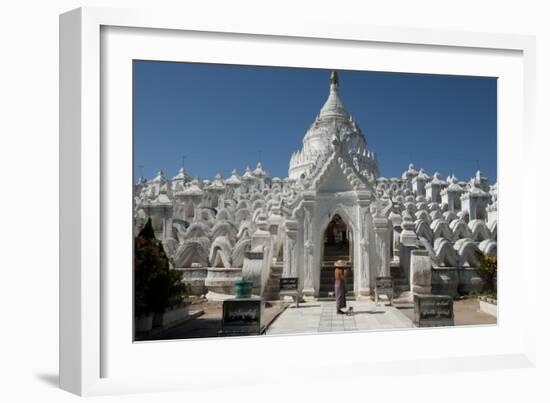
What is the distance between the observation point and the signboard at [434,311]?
8461mm

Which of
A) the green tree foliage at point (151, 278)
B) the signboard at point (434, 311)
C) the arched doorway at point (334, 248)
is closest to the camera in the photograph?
the green tree foliage at point (151, 278)

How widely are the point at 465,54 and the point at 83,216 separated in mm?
5677

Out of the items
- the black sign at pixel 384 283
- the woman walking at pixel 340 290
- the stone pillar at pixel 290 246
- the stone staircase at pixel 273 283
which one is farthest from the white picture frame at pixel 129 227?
the stone pillar at pixel 290 246

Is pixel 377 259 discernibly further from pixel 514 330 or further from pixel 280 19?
pixel 280 19

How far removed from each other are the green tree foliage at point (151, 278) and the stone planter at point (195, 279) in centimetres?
36

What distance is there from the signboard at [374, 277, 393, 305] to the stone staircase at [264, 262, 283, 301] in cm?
176

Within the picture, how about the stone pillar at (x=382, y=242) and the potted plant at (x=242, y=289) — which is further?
the stone pillar at (x=382, y=242)

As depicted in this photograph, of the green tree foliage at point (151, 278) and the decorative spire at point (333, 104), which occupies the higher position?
the decorative spire at point (333, 104)

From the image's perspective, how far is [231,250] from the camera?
36.2ft

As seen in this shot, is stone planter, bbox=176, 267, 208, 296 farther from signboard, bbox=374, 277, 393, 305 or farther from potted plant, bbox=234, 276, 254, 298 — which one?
signboard, bbox=374, 277, 393, 305

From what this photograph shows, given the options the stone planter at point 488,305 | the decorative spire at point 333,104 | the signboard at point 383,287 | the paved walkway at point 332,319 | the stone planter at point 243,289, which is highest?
the decorative spire at point 333,104

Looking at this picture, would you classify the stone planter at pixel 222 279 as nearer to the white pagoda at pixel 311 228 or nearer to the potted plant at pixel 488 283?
the white pagoda at pixel 311 228

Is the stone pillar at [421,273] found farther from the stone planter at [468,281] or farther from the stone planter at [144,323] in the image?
the stone planter at [144,323]

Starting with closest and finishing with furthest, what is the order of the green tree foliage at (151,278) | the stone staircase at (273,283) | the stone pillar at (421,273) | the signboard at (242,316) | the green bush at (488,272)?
1. the green tree foliage at (151,278)
2. the signboard at (242,316)
3. the green bush at (488,272)
4. the stone staircase at (273,283)
5. the stone pillar at (421,273)
